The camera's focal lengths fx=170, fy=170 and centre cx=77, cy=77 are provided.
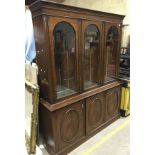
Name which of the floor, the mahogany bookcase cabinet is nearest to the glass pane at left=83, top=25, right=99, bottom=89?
the mahogany bookcase cabinet

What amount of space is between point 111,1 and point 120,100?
7.31 feet

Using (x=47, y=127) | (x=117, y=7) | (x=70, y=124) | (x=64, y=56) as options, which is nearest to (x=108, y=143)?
(x=70, y=124)

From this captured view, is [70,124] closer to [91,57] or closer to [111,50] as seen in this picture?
[91,57]

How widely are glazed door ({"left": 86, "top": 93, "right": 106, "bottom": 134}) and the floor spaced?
168 mm

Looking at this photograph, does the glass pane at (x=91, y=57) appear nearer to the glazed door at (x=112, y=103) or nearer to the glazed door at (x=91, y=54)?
the glazed door at (x=91, y=54)

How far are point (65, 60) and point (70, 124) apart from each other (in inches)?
35.8

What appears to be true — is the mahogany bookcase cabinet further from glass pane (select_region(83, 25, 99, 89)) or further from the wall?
the wall

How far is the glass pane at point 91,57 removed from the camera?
2.59m

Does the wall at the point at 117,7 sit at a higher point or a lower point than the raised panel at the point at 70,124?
higher

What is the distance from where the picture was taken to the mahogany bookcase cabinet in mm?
2064

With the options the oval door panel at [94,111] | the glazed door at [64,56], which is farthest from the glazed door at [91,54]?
the oval door panel at [94,111]

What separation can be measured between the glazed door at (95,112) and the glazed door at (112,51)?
38 centimetres
